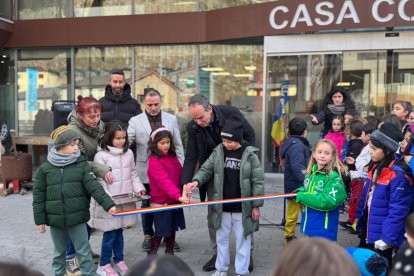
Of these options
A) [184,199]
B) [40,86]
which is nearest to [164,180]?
[184,199]

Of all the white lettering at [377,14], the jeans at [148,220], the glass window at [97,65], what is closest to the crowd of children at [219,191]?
the jeans at [148,220]

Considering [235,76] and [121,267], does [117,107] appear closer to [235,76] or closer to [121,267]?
[121,267]

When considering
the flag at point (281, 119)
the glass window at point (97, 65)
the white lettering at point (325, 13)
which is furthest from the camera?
the glass window at point (97, 65)

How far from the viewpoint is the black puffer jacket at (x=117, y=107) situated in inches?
215

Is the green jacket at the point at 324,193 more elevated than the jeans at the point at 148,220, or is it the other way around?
the green jacket at the point at 324,193

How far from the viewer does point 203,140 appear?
4707 mm

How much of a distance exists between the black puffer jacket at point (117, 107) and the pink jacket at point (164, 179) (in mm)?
956

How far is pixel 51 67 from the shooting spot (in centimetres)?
1232

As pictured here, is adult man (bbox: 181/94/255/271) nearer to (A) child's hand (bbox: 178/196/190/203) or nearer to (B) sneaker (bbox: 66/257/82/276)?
(A) child's hand (bbox: 178/196/190/203)

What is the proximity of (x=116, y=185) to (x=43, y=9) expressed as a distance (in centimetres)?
933

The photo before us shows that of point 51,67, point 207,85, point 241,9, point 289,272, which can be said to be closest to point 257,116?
point 207,85

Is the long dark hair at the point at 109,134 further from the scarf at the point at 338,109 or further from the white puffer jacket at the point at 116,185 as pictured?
the scarf at the point at 338,109

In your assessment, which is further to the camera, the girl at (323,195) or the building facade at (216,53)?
the building facade at (216,53)

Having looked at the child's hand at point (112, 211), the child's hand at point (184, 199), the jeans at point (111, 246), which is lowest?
the jeans at point (111, 246)
